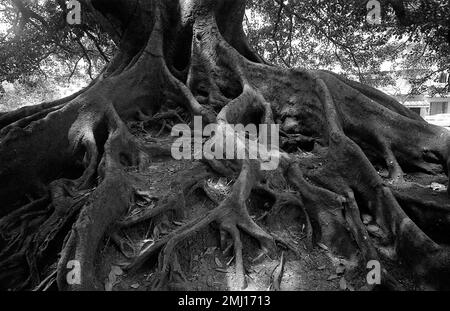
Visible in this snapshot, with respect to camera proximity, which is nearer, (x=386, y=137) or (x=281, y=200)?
(x=281, y=200)

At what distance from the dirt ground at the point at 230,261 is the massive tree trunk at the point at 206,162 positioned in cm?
9

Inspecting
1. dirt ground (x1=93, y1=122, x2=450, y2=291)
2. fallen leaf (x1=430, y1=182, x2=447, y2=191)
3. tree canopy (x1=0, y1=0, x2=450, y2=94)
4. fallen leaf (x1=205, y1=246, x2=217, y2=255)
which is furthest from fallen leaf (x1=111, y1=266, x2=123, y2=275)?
tree canopy (x1=0, y1=0, x2=450, y2=94)

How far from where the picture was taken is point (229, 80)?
4.80 metres

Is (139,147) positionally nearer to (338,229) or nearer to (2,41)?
(338,229)

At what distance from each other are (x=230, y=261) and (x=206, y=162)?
119 centimetres

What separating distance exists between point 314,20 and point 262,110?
643 centimetres

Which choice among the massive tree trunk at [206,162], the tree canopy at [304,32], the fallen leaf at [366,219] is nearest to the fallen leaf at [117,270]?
the massive tree trunk at [206,162]

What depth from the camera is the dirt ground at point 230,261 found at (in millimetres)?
2422

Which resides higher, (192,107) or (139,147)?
(192,107)

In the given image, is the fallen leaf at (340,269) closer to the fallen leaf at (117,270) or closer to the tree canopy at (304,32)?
the fallen leaf at (117,270)

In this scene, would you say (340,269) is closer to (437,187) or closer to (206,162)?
(437,187)

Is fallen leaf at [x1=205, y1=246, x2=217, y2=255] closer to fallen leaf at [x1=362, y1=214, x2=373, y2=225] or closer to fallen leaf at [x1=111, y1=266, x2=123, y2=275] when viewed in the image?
fallen leaf at [x1=111, y1=266, x2=123, y2=275]

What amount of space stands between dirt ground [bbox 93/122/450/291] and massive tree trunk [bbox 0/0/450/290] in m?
0.09

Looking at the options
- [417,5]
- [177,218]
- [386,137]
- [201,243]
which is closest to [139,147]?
[177,218]
